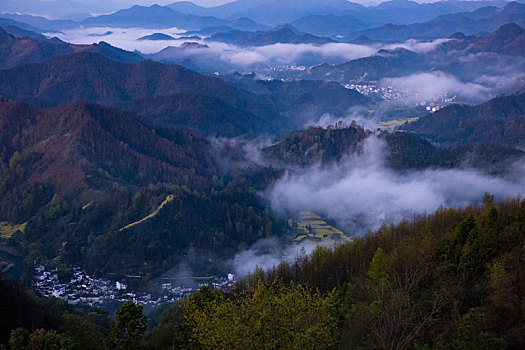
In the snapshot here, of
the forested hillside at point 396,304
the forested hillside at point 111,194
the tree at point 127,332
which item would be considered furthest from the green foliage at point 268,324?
the forested hillside at point 111,194

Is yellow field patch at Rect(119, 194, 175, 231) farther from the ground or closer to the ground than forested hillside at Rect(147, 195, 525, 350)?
closer to the ground

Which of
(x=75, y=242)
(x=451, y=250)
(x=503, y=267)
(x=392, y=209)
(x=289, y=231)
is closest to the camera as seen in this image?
(x=503, y=267)

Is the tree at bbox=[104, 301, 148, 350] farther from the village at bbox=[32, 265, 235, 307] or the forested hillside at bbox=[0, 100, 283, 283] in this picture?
the forested hillside at bbox=[0, 100, 283, 283]

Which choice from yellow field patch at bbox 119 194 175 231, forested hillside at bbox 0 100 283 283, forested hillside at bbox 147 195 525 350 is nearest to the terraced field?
forested hillside at bbox 0 100 283 283

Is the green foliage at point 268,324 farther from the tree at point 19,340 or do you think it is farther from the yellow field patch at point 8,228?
the yellow field patch at point 8,228

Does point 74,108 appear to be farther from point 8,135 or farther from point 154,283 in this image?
point 154,283

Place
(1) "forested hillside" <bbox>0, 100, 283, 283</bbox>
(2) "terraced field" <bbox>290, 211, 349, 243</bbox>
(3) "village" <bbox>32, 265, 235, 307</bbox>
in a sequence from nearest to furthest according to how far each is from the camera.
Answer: (3) "village" <bbox>32, 265, 235, 307</bbox> < (1) "forested hillside" <bbox>0, 100, 283, 283</bbox> < (2) "terraced field" <bbox>290, 211, 349, 243</bbox>

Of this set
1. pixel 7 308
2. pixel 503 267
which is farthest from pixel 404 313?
pixel 7 308
